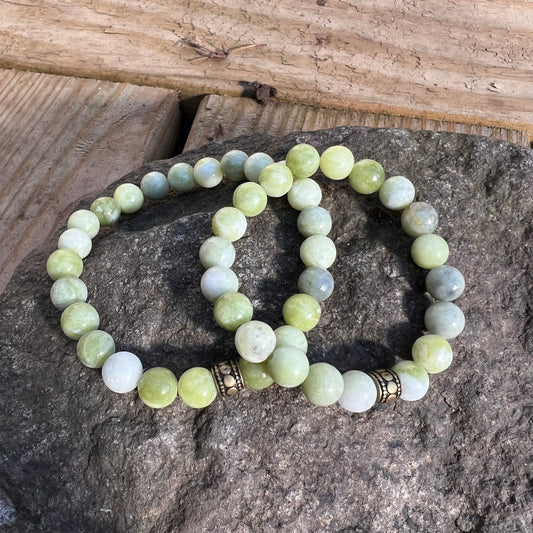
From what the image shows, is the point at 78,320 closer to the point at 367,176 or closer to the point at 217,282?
the point at 217,282

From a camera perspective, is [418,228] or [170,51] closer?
[418,228]

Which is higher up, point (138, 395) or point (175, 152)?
point (138, 395)

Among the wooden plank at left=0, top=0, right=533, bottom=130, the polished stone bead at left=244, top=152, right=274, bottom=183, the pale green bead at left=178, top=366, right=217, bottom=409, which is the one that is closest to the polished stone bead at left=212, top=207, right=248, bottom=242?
the polished stone bead at left=244, top=152, right=274, bottom=183

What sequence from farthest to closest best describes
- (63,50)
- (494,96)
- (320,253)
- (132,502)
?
(63,50), (494,96), (320,253), (132,502)

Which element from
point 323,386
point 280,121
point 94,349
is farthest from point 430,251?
point 280,121

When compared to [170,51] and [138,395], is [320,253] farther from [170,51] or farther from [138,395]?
[170,51]

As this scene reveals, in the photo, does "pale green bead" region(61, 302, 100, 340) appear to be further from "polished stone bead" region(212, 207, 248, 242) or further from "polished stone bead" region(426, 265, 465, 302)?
"polished stone bead" region(426, 265, 465, 302)

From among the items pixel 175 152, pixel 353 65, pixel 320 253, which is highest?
pixel 320 253

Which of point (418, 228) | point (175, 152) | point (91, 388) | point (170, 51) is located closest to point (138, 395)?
point (91, 388)
